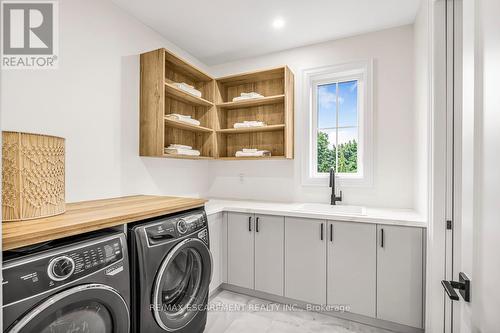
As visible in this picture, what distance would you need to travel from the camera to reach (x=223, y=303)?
2318 mm

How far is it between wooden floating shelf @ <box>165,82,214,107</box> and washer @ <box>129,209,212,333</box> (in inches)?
47.0

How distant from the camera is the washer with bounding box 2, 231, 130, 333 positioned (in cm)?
85

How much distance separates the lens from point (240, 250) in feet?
8.02

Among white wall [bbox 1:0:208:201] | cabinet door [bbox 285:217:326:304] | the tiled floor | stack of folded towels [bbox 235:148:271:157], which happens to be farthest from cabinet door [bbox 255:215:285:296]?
white wall [bbox 1:0:208:201]

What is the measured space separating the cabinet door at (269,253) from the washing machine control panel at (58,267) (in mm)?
1353

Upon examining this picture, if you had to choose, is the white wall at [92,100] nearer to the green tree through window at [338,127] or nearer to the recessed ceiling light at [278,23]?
the recessed ceiling light at [278,23]

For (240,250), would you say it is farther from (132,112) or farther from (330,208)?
(132,112)

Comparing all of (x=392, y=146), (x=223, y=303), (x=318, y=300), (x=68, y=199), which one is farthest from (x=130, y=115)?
(x=392, y=146)

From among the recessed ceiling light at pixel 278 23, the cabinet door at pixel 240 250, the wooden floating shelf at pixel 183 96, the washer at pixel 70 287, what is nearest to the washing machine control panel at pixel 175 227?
the washer at pixel 70 287

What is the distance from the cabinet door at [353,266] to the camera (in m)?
1.97

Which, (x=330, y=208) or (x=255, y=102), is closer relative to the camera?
(x=330, y=208)

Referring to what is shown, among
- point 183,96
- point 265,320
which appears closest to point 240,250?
point 265,320

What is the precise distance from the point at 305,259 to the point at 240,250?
0.63 metres

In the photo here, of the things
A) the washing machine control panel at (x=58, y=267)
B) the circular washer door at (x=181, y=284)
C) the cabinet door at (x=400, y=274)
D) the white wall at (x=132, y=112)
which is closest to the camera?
the washing machine control panel at (x=58, y=267)
